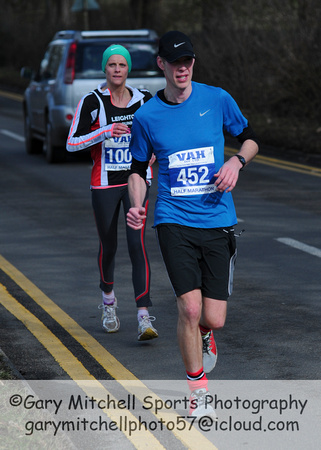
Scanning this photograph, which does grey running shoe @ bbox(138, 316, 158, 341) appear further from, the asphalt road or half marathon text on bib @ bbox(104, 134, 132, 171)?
half marathon text on bib @ bbox(104, 134, 132, 171)

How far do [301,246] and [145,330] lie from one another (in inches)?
152

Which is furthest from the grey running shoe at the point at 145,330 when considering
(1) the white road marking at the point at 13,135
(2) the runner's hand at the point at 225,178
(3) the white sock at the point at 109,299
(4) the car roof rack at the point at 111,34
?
(1) the white road marking at the point at 13,135

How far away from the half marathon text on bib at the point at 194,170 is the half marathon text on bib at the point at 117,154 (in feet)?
5.81

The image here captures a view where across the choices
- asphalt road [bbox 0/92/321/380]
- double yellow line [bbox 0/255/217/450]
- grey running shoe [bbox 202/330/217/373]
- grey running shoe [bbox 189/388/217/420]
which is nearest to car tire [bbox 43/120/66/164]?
asphalt road [bbox 0/92/321/380]

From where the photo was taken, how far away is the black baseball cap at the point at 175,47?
213 inches

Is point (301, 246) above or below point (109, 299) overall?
below

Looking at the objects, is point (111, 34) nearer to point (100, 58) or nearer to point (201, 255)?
point (100, 58)

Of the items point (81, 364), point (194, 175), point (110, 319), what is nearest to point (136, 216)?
point (194, 175)

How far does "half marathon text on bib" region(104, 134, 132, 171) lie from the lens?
725cm

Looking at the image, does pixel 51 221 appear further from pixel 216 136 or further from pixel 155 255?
pixel 216 136

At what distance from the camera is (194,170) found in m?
5.48

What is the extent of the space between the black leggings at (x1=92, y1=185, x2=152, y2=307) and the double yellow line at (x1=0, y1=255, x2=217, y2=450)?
0.45 metres

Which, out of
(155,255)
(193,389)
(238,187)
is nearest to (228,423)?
(193,389)

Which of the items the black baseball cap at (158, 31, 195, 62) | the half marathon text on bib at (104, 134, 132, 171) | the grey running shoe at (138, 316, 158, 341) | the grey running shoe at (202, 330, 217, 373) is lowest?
the grey running shoe at (138, 316, 158, 341)
